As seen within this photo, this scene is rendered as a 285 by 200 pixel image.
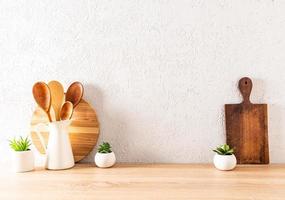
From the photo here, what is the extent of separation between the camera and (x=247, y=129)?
0.97 meters

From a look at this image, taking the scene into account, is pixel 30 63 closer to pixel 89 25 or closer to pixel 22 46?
pixel 22 46

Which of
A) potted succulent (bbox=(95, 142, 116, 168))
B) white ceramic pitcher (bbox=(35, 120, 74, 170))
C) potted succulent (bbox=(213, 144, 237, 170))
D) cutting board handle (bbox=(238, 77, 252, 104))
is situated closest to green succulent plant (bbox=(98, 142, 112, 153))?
potted succulent (bbox=(95, 142, 116, 168))

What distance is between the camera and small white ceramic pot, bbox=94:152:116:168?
0.96 m

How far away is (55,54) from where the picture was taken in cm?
105

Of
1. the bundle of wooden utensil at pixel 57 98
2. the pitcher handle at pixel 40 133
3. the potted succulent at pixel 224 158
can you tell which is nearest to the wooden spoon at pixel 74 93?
the bundle of wooden utensil at pixel 57 98

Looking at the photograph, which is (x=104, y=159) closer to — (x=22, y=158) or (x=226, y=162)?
(x=22, y=158)

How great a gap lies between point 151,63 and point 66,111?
339mm

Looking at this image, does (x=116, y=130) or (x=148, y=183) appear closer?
(x=148, y=183)

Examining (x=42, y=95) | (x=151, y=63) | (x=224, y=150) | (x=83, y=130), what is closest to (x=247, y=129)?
(x=224, y=150)

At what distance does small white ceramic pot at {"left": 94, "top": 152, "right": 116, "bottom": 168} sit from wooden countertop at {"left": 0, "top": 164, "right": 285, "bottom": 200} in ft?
0.07

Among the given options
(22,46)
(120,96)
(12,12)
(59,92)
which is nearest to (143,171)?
(120,96)

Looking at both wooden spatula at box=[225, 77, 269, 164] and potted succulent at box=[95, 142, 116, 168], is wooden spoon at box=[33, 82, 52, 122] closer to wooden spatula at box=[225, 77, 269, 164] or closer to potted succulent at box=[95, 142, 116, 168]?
potted succulent at box=[95, 142, 116, 168]

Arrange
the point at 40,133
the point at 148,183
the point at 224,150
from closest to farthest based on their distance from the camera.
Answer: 1. the point at 148,183
2. the point at 224,150
3. the point at 40,133

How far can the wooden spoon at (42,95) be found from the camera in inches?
38.0
